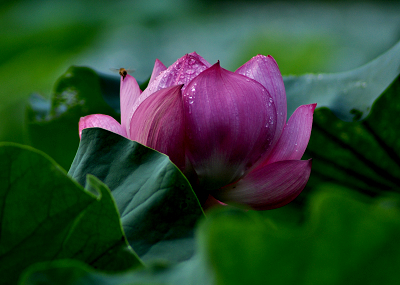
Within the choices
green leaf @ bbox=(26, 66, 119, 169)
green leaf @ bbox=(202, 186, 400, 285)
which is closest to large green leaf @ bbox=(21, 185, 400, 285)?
green leaf @ bbox=(202, 186, 400, 285)

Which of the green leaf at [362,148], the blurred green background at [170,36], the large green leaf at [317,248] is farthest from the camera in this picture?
the blurred green background at [170,36]

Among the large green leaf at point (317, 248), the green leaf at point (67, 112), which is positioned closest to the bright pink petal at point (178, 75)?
the large green leaf at point (317, 248)

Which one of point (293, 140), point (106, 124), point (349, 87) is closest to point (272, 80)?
point (293, 140)

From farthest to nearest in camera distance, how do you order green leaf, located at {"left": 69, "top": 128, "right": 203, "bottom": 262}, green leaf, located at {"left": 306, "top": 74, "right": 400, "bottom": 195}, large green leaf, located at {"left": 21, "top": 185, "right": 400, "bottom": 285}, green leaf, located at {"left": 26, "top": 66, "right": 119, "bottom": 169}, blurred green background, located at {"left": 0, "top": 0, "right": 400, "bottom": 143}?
blurred green background, located at {"left": 0, "top": 0, "right": 400, "bottom": 143}, green leaf, located at {"left": 26, "top": 66, "right": 119, "bottom": 169}, green leaf, located at {"left": 306, "top": 74, "right": 400, "bottom": 195}, green leaf, located at {"left": 69, "top": 128, "right": 203, "bottom": 262}, large green leaf, located at {"left": 21, "top": 185, "right": 400, "bottom": 285}

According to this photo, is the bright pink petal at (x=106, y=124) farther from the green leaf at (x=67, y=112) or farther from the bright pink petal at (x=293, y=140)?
the green leaf at (x=67, y=112)

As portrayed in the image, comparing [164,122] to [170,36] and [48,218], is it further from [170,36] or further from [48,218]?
[170,36]

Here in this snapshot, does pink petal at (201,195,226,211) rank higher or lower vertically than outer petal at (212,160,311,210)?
lower

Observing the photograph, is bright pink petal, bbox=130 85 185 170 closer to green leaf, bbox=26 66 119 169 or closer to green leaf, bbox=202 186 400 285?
green leaf, bbox=202 186 400 285
